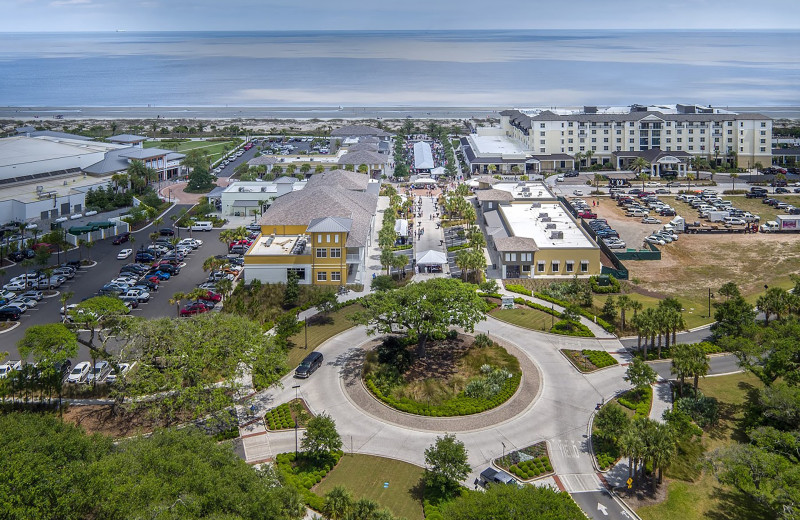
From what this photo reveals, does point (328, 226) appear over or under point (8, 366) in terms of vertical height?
over

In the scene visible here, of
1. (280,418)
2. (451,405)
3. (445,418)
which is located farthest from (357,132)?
(445,418)

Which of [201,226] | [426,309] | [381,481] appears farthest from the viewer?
[201,226]

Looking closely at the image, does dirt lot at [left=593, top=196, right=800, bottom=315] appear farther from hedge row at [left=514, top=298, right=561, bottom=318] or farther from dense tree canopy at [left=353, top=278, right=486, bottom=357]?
dense tree canopy at [left=353, top=278, right=486, bottom=357]

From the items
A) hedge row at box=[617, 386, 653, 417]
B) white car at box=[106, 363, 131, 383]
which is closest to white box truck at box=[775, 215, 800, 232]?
hedge row at box=[617, 386, 653, 417]

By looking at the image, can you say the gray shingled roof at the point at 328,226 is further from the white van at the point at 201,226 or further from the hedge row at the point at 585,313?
the white van at the point at 201,226

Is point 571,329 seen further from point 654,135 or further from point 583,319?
point 654,135
